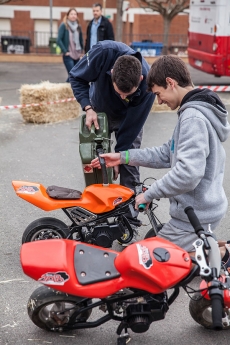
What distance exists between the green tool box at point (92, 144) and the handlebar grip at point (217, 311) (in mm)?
1969

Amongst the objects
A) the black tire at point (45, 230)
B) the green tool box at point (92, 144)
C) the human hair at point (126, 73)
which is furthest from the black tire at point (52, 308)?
the human hair at point (126, 73)

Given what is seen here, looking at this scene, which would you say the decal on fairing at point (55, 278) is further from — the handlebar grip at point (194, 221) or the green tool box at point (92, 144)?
the green tool box at point (92, 144)

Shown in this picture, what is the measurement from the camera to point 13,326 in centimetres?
365

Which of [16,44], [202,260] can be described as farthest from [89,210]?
[16,44]

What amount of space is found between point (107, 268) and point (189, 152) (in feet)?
2.99

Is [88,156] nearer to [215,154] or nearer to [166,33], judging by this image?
[215,154]

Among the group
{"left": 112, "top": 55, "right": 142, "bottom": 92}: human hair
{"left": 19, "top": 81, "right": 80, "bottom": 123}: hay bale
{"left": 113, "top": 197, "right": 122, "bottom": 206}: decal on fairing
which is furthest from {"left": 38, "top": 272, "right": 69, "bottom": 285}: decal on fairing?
{"left": 19, "top": 81, "right": 80, "bottom": 123}: hay bale

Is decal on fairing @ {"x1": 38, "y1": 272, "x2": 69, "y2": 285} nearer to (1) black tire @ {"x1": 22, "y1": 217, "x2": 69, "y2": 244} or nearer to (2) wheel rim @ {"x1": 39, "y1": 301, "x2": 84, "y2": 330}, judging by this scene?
(2) wheel rim @ {"x1": 39, "y1": 301, "x2": 84, "y2": 330}

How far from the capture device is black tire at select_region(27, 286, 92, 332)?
3266 millimetres

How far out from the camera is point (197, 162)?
3430 mm

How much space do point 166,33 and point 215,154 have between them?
65.8ft

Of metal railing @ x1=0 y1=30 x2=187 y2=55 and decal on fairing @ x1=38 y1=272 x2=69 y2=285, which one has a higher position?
metal railing @ x1=0 y1=30 x2=187 y2=55

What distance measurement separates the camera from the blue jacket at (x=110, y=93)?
187 inches

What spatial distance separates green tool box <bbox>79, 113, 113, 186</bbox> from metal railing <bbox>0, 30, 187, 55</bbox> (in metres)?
17.7
